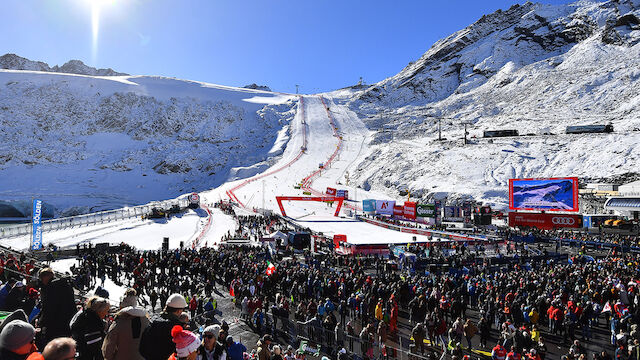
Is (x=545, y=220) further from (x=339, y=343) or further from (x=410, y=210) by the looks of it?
(x=339, y=343)

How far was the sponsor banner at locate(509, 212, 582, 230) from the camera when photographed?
36.9 metres

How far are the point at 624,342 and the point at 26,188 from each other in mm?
92737

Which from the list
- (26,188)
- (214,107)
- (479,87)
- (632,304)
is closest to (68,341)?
(632,304)

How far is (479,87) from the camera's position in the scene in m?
124

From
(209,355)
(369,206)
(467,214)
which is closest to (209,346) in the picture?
(209,355)

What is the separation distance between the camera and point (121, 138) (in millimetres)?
98875

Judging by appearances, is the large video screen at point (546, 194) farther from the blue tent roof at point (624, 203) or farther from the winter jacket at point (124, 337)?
the winter jacket at point (124, 337)

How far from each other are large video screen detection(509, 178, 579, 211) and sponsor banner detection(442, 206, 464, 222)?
6.02 m

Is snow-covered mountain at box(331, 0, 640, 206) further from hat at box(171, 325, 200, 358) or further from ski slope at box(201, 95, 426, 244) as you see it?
hat at box(171, 325, 200, 358)

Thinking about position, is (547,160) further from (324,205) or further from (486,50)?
(486,50)

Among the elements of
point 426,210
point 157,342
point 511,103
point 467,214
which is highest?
point 511,103

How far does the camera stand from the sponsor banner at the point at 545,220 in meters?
36.9

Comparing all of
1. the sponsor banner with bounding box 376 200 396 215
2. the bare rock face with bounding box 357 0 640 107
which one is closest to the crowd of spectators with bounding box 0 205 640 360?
the sponsor banner with bounding box 376 200 396 215

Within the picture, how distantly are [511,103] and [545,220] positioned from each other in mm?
74124
